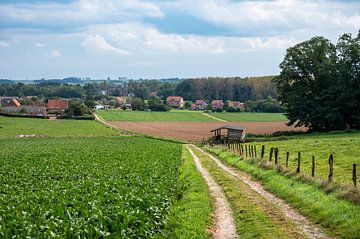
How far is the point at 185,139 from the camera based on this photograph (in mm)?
83000

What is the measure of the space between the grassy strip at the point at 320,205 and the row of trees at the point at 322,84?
49.8 meters

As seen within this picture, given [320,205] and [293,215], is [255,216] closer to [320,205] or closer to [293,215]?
[293,215]

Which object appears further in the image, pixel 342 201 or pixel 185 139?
pixel 185 139

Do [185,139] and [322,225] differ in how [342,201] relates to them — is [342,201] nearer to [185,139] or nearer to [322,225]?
[322,225]

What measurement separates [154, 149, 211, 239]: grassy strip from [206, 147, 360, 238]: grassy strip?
3421 millimetres

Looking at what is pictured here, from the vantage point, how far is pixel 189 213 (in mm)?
16828

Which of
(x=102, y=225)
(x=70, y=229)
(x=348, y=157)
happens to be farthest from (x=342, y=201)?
(x=348, y=157)

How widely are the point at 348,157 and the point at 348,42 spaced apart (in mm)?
46238

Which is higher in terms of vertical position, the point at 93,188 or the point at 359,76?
the point at 359,76

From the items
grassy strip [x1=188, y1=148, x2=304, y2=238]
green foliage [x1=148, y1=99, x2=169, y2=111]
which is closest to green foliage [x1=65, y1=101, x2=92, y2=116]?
green foliage [x1=148, y1=99, x2=169, y2=111]

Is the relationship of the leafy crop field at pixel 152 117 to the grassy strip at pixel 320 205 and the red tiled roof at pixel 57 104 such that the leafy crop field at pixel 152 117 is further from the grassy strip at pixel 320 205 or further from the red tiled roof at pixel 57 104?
the grassy strip at pixel 320 205

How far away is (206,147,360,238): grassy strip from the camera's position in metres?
14.2

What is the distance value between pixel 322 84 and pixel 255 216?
6288 centimetres

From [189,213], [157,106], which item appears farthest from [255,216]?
[157,106]
